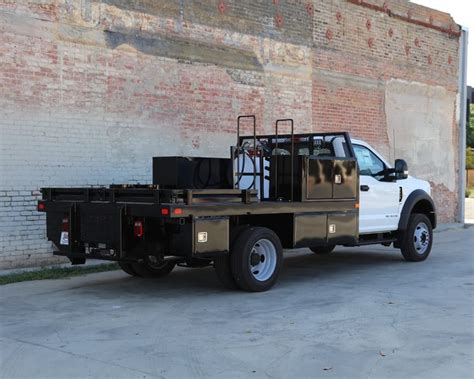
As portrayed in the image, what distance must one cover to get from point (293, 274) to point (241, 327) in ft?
12.1

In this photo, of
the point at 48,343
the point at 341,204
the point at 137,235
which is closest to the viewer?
the point at 48,343

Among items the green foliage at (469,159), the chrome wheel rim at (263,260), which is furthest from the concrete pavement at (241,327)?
the green foliage at (469,159)

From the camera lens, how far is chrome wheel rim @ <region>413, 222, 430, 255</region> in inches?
453

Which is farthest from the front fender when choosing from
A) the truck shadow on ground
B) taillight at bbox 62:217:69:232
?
taillight at bbox 62:217:69:232

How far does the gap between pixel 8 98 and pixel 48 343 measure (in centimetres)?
531

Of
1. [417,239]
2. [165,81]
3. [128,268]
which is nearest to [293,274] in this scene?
[128,268]

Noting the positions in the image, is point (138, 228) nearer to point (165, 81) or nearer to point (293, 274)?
point (293, 274)

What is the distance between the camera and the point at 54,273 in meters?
9.91

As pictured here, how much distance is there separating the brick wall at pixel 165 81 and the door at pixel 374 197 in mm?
3482

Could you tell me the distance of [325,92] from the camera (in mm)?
15805

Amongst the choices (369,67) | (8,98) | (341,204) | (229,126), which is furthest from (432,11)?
(8,98)

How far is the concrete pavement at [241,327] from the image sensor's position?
5.22 metres

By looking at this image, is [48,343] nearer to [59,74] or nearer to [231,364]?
[231,364]

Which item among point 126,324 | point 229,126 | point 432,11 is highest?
point 432,11
